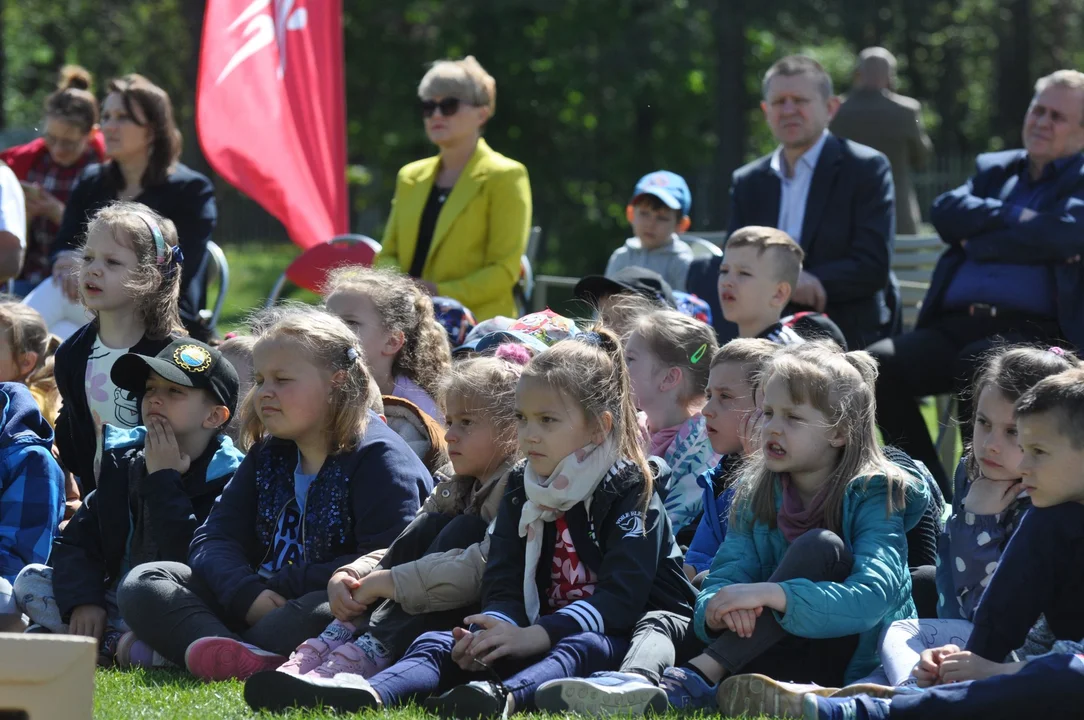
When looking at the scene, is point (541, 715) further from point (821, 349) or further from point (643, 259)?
point (643, 259)

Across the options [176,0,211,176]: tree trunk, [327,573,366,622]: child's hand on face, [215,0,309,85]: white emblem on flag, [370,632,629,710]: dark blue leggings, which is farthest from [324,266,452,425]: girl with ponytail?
[176,0,211,176]: tree trunk

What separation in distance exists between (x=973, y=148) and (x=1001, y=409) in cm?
Result: 2806

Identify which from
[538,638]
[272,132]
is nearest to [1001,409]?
[538,638]

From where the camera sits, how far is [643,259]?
26.4 ft

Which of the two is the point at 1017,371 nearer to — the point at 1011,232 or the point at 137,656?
the point at 1011,232

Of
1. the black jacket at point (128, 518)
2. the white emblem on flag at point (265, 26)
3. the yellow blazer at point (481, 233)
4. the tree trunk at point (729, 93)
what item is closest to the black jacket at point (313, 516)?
the black jacket at point (128, 518)

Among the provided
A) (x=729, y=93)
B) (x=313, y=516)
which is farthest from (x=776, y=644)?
(x=729, y=93)

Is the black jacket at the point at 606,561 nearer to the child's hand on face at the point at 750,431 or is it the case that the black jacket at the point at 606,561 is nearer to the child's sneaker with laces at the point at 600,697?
the child's sneaker with laces at the point at 600,697

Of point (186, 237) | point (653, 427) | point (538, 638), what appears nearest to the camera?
point (538, 638)

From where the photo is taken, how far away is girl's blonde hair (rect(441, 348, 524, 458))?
4.43m

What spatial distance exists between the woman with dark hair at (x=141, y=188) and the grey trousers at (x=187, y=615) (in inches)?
117

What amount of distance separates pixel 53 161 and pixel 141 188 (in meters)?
1.79

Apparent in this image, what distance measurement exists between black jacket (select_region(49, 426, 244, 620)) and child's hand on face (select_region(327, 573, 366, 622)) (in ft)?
2.39

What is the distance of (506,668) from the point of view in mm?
4086
